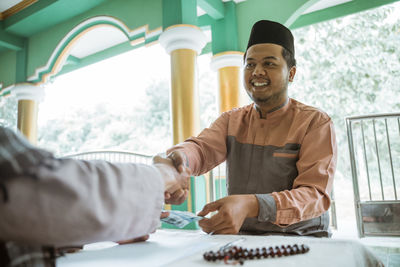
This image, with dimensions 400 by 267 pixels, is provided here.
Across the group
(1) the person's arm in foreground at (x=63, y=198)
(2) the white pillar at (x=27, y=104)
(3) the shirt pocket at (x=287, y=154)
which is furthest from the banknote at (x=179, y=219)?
(2) the white pillar at (x=27, y=104)

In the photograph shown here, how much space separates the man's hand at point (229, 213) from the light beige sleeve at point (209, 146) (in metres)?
0.57

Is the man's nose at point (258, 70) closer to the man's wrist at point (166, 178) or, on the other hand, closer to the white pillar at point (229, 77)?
the man's wrist at point (166, 178)

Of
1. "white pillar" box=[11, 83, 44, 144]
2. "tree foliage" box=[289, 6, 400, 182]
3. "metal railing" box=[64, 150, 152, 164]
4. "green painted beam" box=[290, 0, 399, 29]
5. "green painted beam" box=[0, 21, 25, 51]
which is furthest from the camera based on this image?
"tree foliage" box=[289, 6, 400, 182]

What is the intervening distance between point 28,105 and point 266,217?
6.65 m

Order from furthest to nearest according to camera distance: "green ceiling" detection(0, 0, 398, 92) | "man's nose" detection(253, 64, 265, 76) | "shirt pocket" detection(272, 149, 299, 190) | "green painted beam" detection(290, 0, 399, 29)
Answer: "green painted beam" detection(290, 0, 399, 29) → "green ceiling" detection(0, 0, 398, 92) → "man's nose" detection(253, 64, 265, 76) → "shirt pocket" detection(272, 149, 299, 190)

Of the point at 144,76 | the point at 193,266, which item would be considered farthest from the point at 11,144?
the point at 144,76

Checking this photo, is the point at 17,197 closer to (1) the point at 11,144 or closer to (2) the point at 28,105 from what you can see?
(1) the point at 11,144

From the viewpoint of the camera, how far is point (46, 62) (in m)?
6.21

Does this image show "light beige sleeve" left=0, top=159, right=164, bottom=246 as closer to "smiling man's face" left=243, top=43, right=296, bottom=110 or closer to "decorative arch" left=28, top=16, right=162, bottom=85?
"smiling man's face" left=243, top=43, right=296, bottom=110

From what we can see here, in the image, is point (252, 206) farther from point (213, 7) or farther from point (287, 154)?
point (213, 7)

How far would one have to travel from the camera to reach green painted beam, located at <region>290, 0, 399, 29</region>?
Answer: 201 inches

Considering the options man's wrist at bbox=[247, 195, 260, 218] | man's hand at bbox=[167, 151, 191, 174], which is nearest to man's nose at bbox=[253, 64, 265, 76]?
man's hand at bbox=[167, 151, 191, 174]

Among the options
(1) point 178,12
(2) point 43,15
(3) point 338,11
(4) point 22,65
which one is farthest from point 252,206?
(4) point 22,65

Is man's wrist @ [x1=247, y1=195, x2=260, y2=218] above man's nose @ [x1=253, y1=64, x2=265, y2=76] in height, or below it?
below
